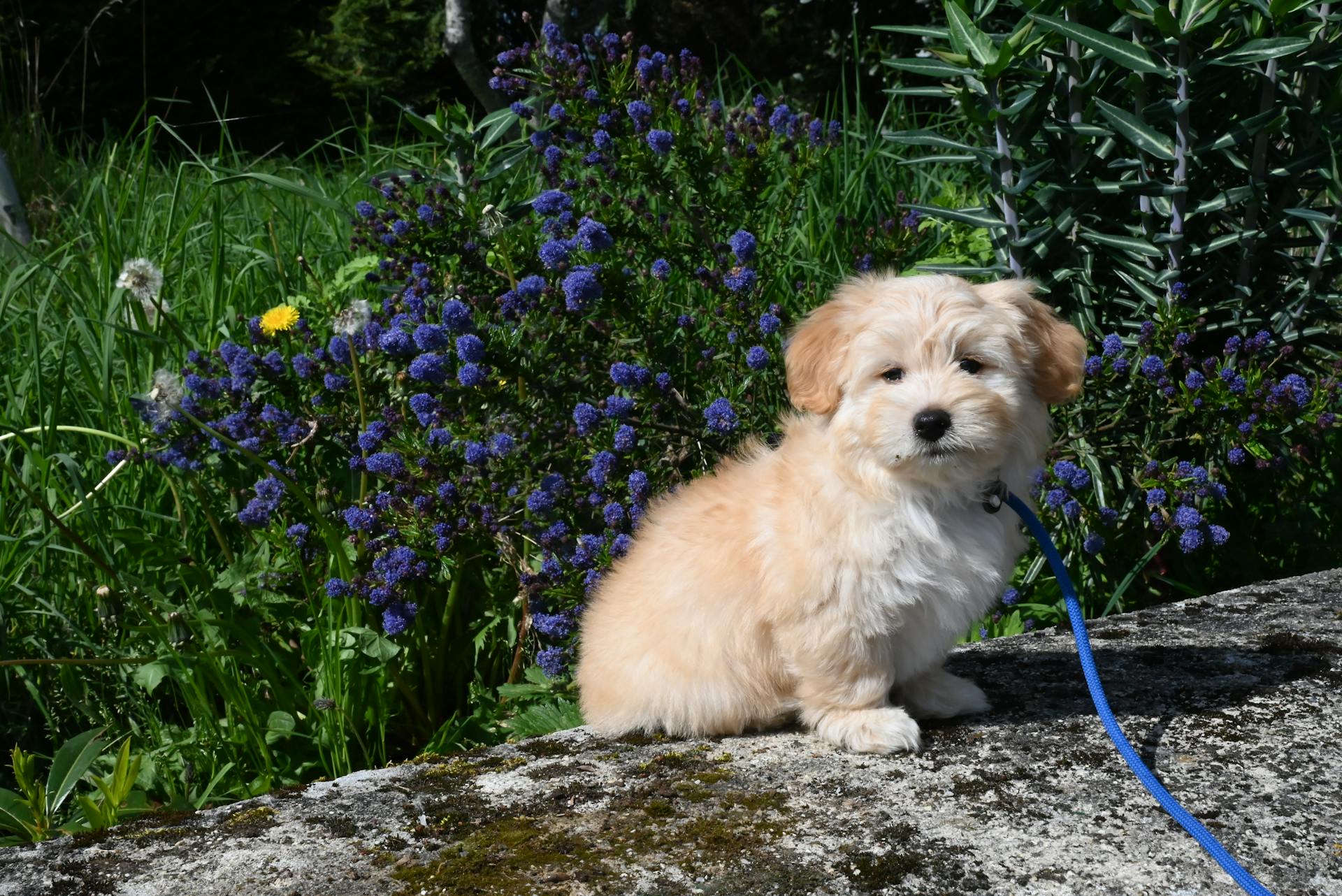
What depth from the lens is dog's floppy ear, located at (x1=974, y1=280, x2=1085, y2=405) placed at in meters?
2.51

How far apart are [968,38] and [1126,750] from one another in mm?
2167

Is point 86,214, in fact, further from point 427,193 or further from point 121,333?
point 427,193

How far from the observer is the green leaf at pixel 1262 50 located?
3.21m

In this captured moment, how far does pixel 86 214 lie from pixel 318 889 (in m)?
4.97

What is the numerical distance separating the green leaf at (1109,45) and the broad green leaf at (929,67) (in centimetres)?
27

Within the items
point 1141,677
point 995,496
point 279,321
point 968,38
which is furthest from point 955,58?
point 279,321

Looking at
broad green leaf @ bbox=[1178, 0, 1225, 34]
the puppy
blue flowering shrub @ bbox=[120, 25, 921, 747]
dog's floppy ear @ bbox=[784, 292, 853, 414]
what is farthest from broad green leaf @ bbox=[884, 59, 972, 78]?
dog's floppy ear @ bbox=[784, 292, 853, 414]

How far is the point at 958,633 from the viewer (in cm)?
256

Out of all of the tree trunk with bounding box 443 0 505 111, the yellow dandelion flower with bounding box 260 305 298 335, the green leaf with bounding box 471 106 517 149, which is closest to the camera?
the yellow dandelion flower with bounding box 260 305 298 335

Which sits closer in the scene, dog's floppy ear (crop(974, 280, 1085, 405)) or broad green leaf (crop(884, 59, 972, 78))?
dog's floppy ear (crop(974, 280, 1085, 405))

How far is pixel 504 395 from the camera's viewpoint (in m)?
3.38

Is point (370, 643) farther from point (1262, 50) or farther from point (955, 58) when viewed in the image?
point (1262, 50)

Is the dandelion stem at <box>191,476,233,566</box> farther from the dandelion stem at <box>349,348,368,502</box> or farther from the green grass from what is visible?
the dandelion stem at <box>349,348,368,502</box>

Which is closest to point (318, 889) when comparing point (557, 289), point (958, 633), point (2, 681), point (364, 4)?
point (958, 633)
